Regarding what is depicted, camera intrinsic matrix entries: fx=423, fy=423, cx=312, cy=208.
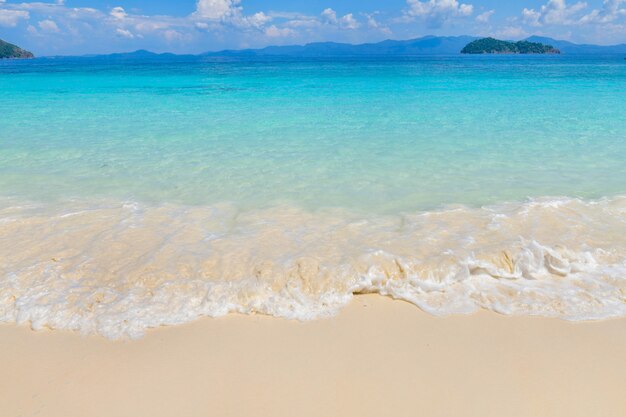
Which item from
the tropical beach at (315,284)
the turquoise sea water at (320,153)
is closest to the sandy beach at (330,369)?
the tropical beach at (315,284)

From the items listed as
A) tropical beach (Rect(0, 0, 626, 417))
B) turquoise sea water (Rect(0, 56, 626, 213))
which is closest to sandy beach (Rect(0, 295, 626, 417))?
tropical beach (Rect(0, 0, 626, 417))

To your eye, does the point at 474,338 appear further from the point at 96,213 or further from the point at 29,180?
the point at 29,180

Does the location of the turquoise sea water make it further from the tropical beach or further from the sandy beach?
the sandy beach

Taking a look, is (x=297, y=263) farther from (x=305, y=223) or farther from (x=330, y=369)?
(x=330, y=369)

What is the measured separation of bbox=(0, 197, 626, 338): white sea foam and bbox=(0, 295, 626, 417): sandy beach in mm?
256

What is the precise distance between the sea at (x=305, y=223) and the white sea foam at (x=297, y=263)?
22mm

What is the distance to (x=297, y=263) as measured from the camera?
518 cm

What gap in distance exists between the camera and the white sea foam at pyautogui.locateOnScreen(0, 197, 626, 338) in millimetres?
4480

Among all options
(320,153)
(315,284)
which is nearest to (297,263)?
(315,284)

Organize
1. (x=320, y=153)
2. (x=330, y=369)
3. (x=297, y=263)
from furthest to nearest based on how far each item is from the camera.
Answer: (x=320, y=153)
(x=297, y=263)
(x=330, y=369)

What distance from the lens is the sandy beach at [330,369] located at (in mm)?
3293

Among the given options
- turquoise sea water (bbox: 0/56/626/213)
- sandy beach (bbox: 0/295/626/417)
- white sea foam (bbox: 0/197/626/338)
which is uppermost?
turquoise sea water (bbox: 0/56/626/213)

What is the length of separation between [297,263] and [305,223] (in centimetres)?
134

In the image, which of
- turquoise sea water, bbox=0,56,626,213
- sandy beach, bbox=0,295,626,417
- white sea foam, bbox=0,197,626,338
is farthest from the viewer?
turquoise sea water, bbox=0,56,626,213
